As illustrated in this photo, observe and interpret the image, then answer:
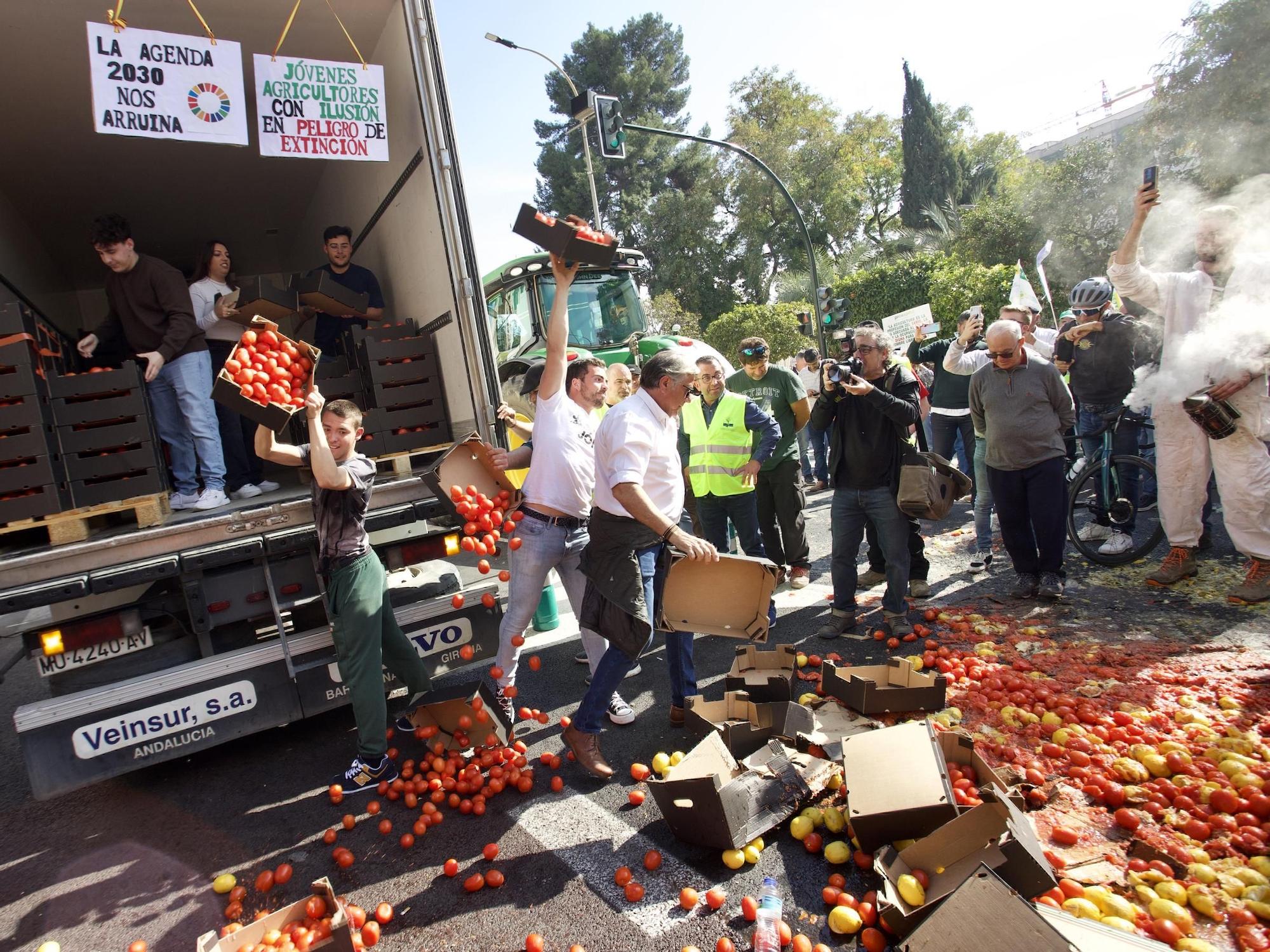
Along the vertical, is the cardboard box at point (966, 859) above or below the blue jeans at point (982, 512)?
below

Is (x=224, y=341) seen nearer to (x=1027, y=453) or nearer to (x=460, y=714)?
(x=460, y=714)

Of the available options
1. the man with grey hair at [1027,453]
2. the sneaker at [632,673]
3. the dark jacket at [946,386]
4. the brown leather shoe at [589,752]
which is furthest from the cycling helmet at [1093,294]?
the brown leather shoe at [589,752]

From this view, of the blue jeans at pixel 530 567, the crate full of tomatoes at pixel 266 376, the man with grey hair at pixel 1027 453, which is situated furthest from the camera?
the man with grey hair at pixel 1027 453

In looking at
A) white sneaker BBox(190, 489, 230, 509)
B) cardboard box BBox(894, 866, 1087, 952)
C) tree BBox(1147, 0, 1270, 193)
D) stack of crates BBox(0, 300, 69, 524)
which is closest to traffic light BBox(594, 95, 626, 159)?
white sneaker BBox(190, 489, 230, 509)

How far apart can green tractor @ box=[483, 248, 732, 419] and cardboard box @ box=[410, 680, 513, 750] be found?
606cm

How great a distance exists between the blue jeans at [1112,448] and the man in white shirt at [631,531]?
14.3ft

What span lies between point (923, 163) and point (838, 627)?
43.5m

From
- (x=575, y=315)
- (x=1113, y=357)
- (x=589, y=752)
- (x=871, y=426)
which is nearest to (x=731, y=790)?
(x=589, y=752)

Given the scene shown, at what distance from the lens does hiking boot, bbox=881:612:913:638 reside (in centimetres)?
515

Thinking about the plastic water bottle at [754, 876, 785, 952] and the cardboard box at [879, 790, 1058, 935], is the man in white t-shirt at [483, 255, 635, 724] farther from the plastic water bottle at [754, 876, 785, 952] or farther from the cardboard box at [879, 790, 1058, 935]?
the cardboard box at [879, 790, 1058, 935]

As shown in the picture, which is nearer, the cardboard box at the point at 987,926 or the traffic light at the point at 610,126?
the cardboard box at the point at 987,926

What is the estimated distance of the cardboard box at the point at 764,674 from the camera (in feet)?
12.7

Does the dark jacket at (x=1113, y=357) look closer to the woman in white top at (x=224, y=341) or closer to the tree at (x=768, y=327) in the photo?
the woman in white top at (x=224, y=341)

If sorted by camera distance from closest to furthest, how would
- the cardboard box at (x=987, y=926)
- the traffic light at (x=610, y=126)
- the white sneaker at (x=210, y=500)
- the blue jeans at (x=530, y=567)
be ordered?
the cardboard box at (x=987, y=926), the blue jeans at (x=530, y=567), the white sneaker at (x=210, y=500), the traffic light at (x=610, y=126)
